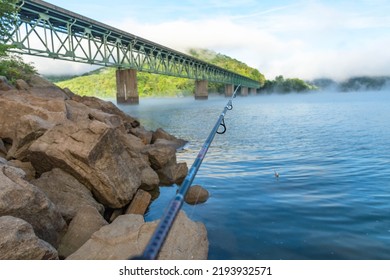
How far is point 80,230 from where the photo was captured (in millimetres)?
7195

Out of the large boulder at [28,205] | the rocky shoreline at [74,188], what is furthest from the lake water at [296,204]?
the large boulder at [28,205]

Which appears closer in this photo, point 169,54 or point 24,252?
point 24,252

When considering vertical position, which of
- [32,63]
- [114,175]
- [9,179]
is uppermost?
[32,63]

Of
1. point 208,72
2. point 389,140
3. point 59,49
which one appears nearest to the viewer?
point 389,140

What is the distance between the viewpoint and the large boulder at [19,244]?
4836 millimetres

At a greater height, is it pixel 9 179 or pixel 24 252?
pixel 9 179

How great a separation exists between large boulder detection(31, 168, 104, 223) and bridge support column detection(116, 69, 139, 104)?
69.7 m

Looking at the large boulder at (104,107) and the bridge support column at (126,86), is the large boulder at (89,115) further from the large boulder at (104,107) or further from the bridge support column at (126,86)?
the bridge support column at (126,86)

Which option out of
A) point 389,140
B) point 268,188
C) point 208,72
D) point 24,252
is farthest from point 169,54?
point 24,252

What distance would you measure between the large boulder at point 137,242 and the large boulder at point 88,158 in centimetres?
286

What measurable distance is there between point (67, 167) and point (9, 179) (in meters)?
2.97

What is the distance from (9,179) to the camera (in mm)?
6320

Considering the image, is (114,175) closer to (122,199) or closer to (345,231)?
(122,199)

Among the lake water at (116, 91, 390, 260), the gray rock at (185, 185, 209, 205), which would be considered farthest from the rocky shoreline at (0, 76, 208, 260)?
the gray rock at (185, 185, 209, 205)
